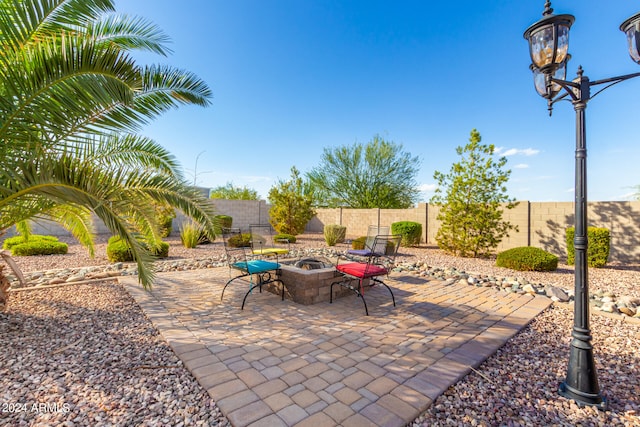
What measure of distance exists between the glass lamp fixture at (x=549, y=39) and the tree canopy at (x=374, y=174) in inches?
688

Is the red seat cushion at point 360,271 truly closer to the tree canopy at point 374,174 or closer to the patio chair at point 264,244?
the patio chair at point 264,244

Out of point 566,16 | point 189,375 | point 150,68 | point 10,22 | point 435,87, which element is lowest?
point 189,375

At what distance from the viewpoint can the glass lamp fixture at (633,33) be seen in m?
1.90

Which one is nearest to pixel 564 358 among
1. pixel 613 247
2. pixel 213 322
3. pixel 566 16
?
pixel 566 16

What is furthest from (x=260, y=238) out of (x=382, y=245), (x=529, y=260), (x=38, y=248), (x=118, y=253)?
(x=38, y=248)

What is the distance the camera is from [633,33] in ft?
6.31

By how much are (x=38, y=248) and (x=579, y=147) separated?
11358 millimetres

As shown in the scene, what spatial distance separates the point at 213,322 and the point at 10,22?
3.39 metres

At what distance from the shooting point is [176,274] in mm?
5703

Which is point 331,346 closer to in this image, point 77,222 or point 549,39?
point 549,39

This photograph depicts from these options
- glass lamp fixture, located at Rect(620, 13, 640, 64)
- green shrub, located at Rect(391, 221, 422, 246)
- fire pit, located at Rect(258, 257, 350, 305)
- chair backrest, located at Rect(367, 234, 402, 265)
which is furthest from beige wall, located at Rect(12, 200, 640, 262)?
glass lamp fixture, located at Rect(620, 13, 640, 64)

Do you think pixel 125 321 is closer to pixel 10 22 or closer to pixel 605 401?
pixel 10 22

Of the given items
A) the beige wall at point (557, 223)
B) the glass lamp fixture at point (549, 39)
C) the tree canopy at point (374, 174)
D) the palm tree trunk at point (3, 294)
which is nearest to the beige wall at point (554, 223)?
the beige wall at point (557, 223)

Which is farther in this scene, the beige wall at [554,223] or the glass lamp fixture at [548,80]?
the beige wall at [554,223]
